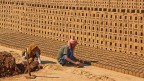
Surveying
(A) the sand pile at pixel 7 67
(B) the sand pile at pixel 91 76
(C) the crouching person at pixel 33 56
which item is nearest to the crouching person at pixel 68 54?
(B) the sand pile at pixel 91 76

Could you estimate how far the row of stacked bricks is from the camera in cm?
1861

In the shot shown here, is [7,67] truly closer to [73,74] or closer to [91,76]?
[73,74]

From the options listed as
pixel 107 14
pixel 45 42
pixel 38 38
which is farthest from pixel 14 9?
pixel 107 14

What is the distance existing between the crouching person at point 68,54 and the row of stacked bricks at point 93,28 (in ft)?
4.85

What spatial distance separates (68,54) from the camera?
53.3ft

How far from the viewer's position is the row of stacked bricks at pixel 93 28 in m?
18.6

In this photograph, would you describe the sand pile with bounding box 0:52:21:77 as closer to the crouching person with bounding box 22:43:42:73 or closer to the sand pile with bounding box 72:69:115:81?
the crouching person with bounding box 22:43:42:73

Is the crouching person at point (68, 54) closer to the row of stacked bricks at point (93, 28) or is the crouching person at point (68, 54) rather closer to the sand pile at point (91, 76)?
the sand pile at point (91, 76)

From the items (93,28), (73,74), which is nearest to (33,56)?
(73,74)

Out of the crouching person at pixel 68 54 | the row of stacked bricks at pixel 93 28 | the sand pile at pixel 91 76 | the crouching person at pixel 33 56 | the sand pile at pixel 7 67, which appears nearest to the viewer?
the sand pile at pixel 91 76

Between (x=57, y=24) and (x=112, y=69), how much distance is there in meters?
10.1

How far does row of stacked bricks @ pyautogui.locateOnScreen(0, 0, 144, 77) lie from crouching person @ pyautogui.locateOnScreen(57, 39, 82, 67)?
148 cm

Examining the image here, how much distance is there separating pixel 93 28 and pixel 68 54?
5.99 metres

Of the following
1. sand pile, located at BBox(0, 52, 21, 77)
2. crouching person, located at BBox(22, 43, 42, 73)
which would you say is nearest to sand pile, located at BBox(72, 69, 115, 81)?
crouching person, located at BBox(22, 43, 42, 73)
